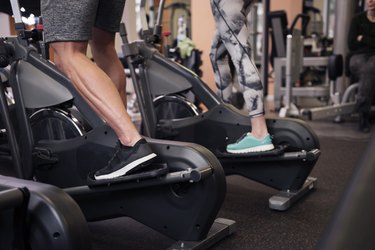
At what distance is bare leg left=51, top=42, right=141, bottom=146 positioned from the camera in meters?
1.30

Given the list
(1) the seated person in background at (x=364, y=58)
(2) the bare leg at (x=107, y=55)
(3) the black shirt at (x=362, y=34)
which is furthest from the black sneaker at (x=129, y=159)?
(3) the black shirt at (x=362, y=34)

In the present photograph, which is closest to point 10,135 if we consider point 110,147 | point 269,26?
point 110,147

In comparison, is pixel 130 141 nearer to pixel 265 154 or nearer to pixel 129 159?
pixel 129 159

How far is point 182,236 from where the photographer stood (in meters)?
1.38

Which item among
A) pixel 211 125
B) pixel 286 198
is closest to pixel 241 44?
pixel 211 125

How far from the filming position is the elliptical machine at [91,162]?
133cm

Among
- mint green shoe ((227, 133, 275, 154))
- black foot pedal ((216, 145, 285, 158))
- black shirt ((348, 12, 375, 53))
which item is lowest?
black foot pedal ((216, 145, 285, 158))

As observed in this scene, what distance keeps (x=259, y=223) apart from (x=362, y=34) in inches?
116

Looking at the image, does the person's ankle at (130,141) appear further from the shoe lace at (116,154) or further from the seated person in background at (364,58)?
the seated person in background at (364,58)

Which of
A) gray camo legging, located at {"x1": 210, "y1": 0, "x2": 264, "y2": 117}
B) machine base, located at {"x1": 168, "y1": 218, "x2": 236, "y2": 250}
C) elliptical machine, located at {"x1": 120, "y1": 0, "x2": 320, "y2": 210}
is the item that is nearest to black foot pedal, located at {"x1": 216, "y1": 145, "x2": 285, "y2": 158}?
elliptical machine, located at {"x1": 120, "y1": 0, "x2": 320, "y2": 210}

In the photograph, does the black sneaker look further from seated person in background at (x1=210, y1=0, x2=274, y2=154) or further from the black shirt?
the black shirt

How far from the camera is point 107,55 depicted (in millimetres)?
1692

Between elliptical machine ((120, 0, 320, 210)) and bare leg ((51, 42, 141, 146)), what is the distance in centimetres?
71

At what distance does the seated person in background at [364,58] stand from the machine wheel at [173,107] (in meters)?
2.24
